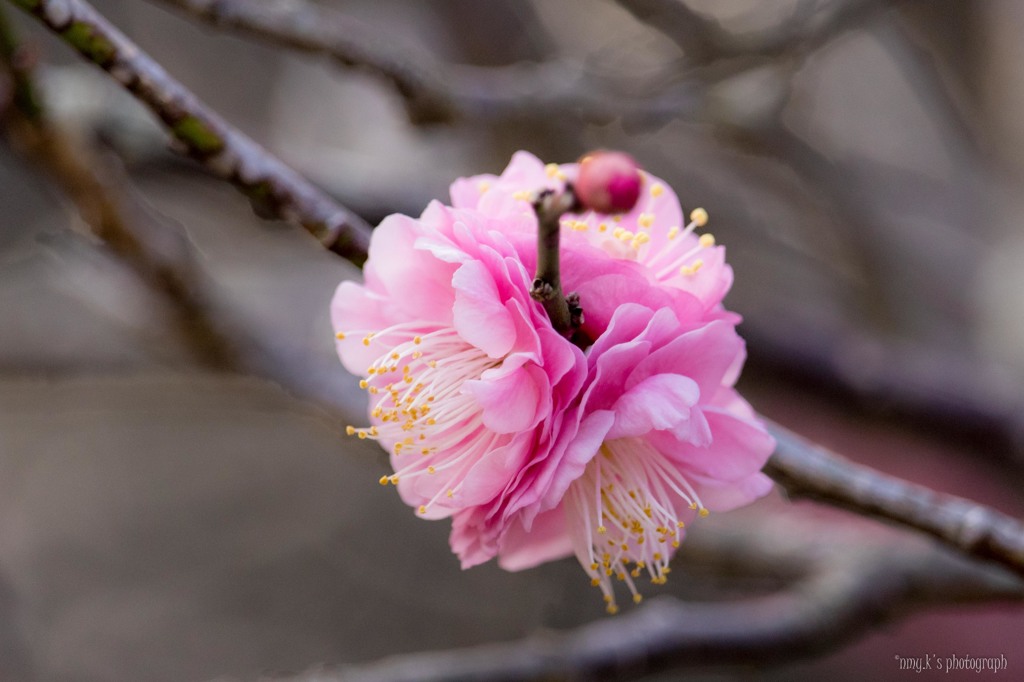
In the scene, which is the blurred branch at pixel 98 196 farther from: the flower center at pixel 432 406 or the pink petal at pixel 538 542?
the pink petal at pixel 538 542

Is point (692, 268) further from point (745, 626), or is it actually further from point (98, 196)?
point (98, 196)

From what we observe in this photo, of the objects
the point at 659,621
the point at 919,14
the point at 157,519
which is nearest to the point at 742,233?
the point at 919,14

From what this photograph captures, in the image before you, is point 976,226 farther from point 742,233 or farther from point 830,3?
point 830,3

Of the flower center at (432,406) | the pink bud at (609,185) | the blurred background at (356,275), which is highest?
the pink bud at (609,185)

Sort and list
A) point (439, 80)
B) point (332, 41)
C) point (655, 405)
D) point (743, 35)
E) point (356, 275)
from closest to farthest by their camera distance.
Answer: point (655, 405), point (332, 41), point (439, 80), point (743, 35), point (356, 275)

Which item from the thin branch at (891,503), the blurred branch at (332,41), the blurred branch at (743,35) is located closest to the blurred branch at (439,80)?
the blurred branch at (332,41)

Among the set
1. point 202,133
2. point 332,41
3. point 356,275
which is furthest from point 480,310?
point 356,275

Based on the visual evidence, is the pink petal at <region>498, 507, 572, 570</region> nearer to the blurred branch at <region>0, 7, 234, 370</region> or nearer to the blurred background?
the blurred background
